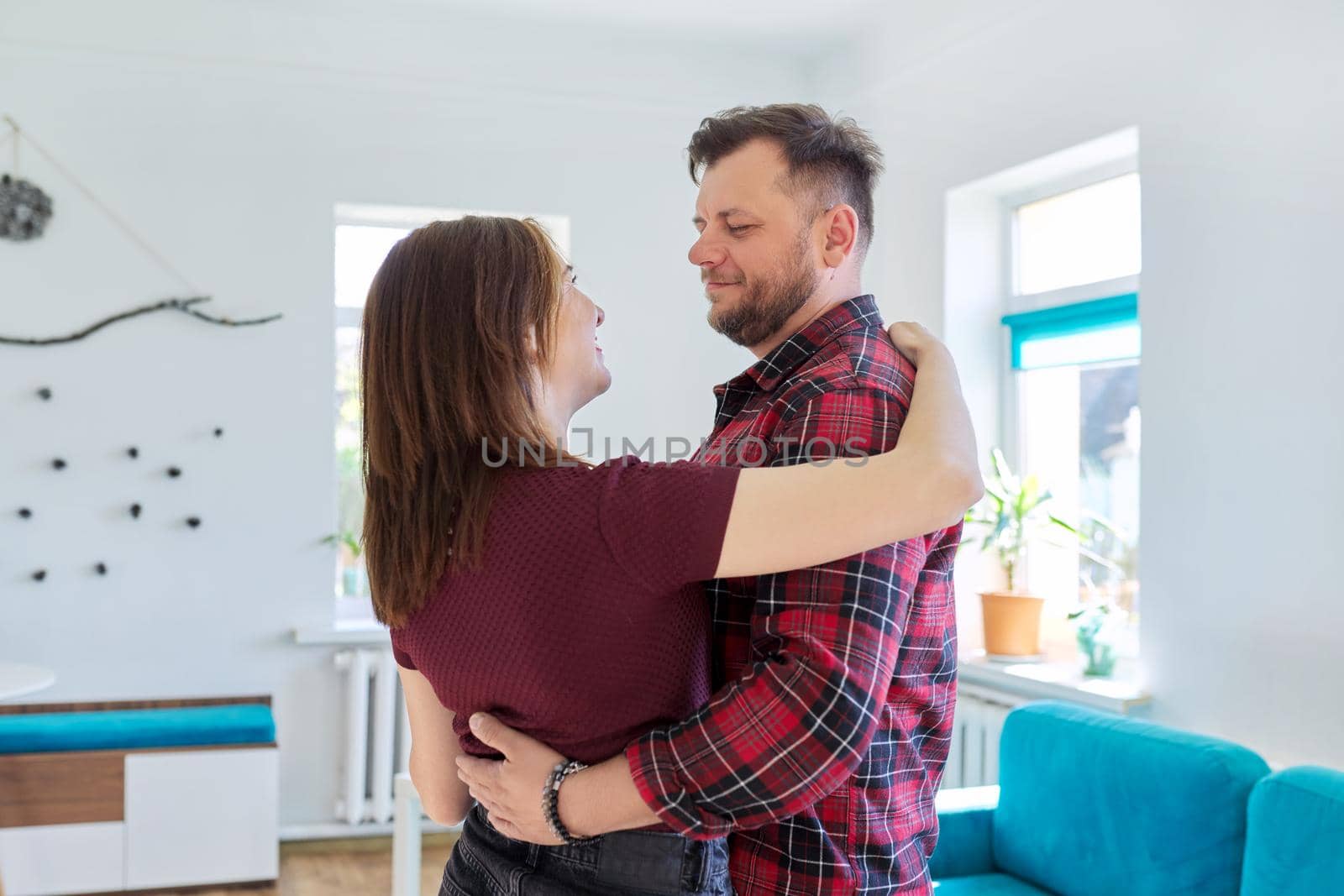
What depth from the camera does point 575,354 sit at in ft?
4.01

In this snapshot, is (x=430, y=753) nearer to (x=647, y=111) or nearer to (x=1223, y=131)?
(x=1223, y=131)

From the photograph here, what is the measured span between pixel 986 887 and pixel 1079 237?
7.12 ft

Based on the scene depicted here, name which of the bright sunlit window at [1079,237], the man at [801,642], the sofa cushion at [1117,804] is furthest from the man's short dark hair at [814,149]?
the bright sunlit window at [1079,237]

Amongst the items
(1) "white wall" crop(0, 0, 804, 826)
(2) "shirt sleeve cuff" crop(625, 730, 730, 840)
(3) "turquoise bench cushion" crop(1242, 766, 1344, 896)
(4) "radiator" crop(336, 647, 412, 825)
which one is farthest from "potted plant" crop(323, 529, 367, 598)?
(2) "shirt sleeve cuff" crop(625, 730, 730, 840)

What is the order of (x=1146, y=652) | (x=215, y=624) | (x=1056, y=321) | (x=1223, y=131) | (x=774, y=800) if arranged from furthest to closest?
(x=215, y=624)
(x=1056, y=321)
(x=1146, y=652)
(x=1223, y=131)
(x=774, y=800)

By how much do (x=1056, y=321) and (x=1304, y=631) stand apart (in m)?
1.52

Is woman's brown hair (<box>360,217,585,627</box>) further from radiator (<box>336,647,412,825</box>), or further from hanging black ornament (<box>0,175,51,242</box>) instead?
hanging black ornament (<box>0,175,51,242</box>)

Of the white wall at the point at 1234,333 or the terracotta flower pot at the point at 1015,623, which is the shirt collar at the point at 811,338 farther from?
the terracotta flower pot at the point at 1015,623

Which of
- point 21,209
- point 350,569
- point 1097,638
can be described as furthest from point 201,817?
point 1097,638

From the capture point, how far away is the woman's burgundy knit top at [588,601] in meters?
1.03

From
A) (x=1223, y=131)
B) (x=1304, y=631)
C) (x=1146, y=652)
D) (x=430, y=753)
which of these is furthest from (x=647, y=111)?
(x=430, y=753)

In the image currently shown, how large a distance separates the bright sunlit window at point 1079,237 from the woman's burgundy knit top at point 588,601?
10.1 ft

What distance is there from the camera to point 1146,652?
131 inches

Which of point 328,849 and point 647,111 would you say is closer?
point 328,849
